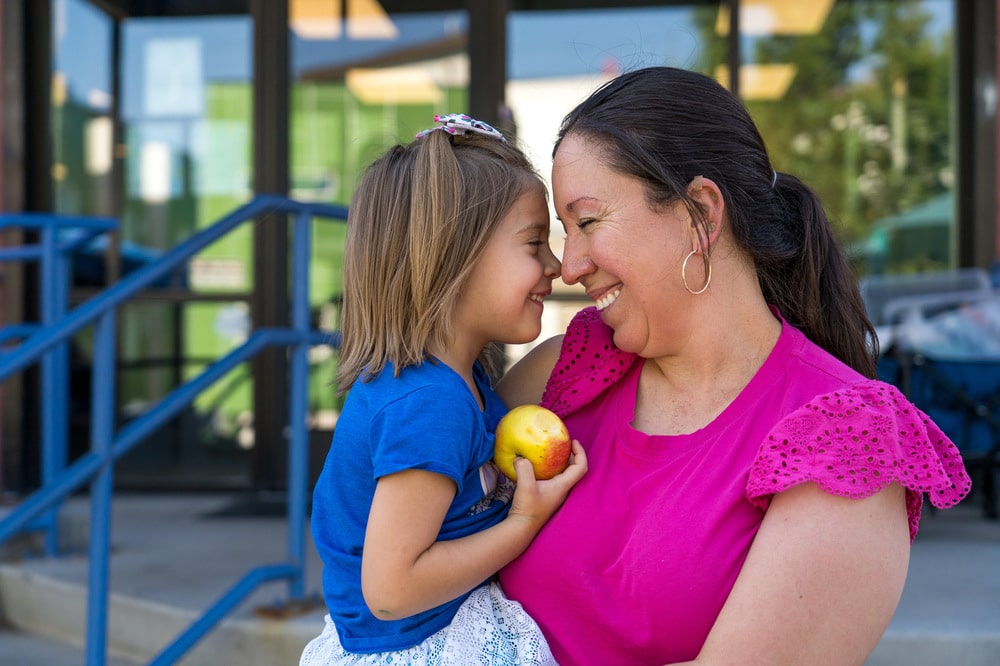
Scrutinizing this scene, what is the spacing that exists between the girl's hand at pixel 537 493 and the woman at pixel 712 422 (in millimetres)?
30

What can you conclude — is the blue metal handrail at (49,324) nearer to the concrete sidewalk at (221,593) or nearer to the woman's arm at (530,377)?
the concrete sidewalk at (221,593)

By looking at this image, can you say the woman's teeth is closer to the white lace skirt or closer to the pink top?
the pink top

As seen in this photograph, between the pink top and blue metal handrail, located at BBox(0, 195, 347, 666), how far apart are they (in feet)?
2.64

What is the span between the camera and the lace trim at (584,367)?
1.96 metres

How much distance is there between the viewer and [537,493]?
1756 millimetres

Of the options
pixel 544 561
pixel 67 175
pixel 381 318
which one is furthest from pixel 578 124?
pixel 67 175

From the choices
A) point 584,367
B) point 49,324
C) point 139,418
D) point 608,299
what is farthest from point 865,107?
point 608,299

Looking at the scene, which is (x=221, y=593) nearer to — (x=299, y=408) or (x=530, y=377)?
(x=299, y=408)

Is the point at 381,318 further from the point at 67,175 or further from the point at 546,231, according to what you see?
the point at 67,175

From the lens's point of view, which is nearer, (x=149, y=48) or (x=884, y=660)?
(x=884, y=660)

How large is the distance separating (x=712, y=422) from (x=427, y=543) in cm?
49

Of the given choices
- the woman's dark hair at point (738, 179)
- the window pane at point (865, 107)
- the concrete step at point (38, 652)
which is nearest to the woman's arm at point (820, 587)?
the woman's dark hair at point (738, 179)

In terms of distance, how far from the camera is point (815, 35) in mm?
6492

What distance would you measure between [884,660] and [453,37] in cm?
395
